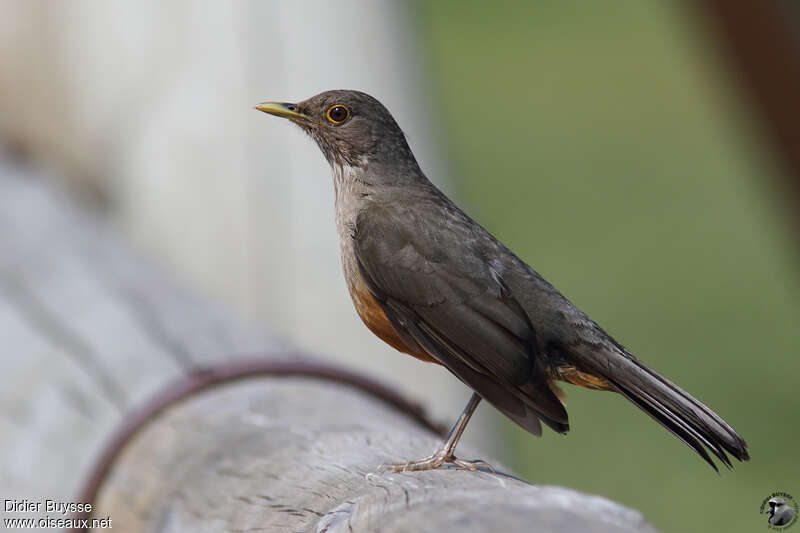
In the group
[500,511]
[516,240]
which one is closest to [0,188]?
[500,511]

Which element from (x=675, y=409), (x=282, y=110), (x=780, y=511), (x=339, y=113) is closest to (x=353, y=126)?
(x=339, y=113)

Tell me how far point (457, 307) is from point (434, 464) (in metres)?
0.45

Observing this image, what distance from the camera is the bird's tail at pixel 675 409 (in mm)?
2297

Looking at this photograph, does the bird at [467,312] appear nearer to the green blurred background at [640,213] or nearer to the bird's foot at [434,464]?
the bird's foot at [434,464]

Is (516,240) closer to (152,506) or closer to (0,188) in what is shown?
(0,188)

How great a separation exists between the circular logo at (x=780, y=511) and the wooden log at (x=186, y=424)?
1.41 ft

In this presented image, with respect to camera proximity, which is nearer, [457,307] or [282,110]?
[457,307]

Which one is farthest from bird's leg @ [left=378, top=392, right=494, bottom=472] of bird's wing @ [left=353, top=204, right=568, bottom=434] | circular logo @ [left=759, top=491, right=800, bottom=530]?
circular logo @ [left=759, top=491, right=800, bottom=530]

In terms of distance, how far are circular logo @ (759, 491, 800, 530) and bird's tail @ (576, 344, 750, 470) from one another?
0.11 m

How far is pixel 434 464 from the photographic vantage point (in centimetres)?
251

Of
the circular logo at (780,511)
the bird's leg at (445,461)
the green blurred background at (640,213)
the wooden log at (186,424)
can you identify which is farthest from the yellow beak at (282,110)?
the green blurred background at (640,213)

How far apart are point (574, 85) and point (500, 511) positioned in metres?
20.4

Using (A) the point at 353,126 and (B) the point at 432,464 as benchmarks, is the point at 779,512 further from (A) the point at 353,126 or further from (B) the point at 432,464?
(A) the point at 353,126

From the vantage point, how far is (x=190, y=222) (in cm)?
534
